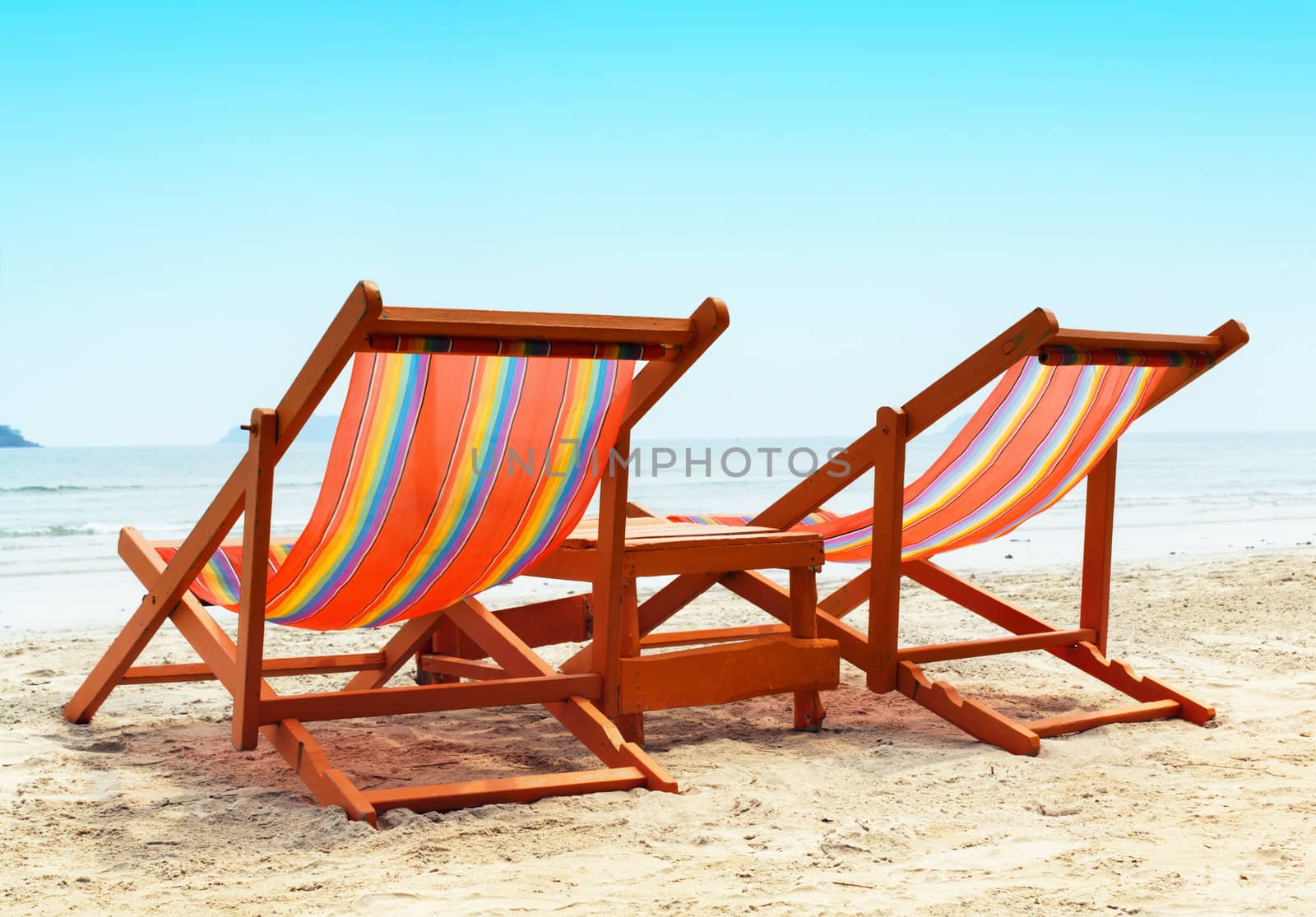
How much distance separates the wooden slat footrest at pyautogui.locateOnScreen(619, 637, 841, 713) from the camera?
10.5 ft

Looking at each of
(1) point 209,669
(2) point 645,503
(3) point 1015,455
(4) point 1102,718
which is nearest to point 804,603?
(3) point 1015,455

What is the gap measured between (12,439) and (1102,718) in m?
39.0

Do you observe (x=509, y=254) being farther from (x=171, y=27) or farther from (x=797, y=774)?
(x=797, y=774)

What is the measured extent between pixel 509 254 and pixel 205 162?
9151mm

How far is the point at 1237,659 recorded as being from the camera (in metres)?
4.70

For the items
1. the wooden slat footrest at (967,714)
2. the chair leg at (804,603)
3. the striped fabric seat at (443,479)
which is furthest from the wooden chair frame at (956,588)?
the striped fabric seat at (443,479)

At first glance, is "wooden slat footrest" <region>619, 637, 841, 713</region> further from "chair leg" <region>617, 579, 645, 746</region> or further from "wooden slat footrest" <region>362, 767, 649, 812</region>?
"wooden slat footrest" <region>362, 767, 649, 812</region>

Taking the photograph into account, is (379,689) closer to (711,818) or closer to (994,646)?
(711,818)

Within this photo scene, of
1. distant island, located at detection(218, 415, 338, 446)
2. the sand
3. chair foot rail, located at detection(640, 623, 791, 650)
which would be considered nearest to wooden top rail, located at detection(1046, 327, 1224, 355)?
the sand

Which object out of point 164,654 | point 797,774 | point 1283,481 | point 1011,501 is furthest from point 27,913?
point 1283,481

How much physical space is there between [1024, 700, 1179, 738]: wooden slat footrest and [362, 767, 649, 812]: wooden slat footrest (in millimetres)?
1291

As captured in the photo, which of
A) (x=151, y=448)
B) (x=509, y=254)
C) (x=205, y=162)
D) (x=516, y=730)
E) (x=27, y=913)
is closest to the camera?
(x=27, y=913)

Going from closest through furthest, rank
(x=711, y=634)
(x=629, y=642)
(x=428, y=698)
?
1. (x=428, y=698)
2. (x=629, y=642)
3. (x=711, y=634)

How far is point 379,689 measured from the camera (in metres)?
2.95
